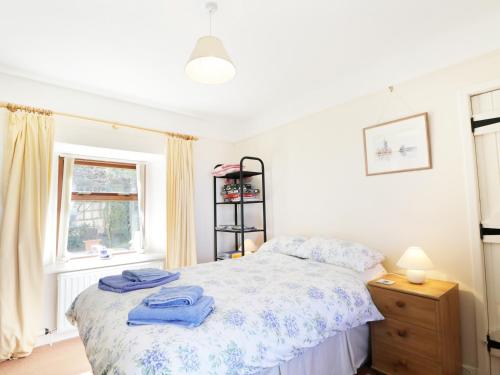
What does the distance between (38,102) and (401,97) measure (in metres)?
3.35

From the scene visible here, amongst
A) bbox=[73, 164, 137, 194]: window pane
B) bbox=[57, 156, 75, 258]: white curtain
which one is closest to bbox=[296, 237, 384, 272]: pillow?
bbox=[73, 164, 137, 194]: window pane

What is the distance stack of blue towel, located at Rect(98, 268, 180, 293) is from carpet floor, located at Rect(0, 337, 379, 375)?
903 mm

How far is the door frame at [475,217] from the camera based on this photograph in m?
1.86

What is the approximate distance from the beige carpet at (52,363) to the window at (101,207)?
0.97 metres

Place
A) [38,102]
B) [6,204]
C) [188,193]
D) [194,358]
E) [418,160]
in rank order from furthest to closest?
[188,193] < [38,102] < [6,204] < [418,160] < [194,358]

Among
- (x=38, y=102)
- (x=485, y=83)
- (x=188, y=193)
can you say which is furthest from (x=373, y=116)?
(x=38, y=102)

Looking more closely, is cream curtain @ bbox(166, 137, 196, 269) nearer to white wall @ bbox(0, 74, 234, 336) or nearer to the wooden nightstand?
white wall @ bbox(0, 74, 234, 336)

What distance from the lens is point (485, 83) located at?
74.9 inches

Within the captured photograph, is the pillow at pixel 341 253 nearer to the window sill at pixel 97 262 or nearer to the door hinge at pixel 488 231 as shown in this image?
the door hinge at pixel 488 231

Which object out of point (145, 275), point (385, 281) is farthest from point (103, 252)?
point (385, 281)

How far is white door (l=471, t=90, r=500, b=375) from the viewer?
6.07 feet

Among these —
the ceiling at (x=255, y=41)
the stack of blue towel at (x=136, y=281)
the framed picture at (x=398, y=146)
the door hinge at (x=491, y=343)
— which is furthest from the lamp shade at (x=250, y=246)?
the door hinge at (x=491, y=343)

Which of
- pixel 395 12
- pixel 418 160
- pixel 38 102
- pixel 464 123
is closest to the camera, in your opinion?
pixel 395 12

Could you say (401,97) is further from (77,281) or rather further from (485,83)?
(77,281)
